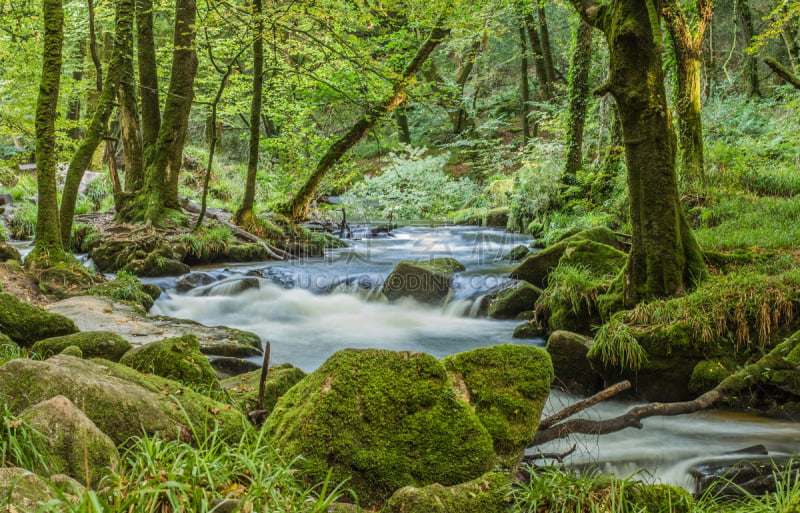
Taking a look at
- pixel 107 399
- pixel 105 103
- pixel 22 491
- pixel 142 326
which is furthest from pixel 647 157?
pixel 105 103

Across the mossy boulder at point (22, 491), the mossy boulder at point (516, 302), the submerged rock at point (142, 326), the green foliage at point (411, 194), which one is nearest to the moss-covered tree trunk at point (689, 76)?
the mossy boulder at point (516, 302)

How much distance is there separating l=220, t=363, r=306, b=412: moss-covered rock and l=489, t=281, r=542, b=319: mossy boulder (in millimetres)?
5058

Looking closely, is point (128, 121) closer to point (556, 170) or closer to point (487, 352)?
point (556, 170)

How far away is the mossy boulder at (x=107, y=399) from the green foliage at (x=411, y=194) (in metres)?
Answer: 19.8

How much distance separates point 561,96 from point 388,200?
9.84m

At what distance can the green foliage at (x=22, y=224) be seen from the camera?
14305mm

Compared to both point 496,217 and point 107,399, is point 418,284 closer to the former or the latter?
point 107,399

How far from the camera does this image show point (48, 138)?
8.32m

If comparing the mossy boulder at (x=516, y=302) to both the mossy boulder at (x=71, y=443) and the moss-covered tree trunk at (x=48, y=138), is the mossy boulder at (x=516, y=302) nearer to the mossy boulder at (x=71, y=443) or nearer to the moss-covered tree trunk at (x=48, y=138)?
the mossy boulder at (x=71, y=443)

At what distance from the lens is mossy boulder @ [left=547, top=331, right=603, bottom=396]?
6.19 metres

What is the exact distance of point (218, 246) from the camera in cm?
1312

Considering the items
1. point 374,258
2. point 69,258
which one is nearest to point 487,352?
point 69,258

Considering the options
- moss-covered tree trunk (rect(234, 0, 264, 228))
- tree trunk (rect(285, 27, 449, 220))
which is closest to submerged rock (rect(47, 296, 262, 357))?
moss-covered tree trunk (rect(234, 0, 264, 228))

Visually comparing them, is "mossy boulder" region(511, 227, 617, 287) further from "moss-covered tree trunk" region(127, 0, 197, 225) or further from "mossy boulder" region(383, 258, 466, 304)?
"moss-covered tree trunk" region(127, 0, 197, 225)
